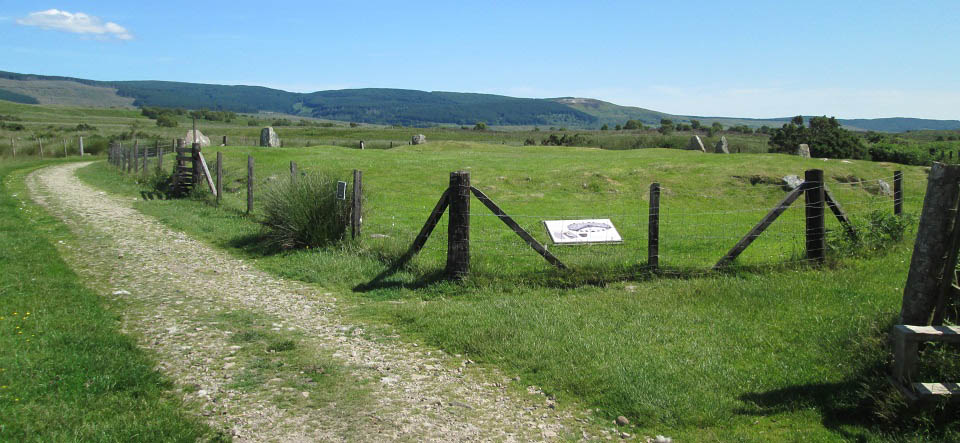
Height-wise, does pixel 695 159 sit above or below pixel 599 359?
above

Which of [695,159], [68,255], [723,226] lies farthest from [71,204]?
[695,159]

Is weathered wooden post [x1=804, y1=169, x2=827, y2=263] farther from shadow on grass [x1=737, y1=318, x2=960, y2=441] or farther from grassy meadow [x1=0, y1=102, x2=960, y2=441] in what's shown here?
shadow on grass [x1=737, y1=318, x2=960, y2=441]

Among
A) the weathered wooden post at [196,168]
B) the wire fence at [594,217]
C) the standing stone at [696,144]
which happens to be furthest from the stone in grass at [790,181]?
the weathered wooden post at [196,168]

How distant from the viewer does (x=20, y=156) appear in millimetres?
48812

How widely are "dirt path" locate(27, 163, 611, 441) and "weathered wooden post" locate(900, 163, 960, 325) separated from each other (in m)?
3.17

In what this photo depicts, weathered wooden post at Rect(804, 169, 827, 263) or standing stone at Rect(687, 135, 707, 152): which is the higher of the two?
standing stone at Rect(687, 135, 707, 152)

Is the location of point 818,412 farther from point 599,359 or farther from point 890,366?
point 599,359

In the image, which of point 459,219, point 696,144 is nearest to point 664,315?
point 459,219

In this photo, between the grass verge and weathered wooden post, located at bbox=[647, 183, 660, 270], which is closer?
the grass verge

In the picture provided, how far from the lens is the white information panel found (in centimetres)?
1212

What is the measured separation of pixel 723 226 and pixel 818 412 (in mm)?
11535

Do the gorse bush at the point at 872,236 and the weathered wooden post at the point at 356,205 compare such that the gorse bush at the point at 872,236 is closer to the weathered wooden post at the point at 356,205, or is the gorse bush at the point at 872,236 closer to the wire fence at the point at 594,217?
the wire fence at the point at 594,217

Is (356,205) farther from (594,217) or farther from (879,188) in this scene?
(879,188)

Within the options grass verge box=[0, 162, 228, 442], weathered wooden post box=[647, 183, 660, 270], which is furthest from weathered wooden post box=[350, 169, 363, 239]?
weathered wooden post box=[647, 183, 660, 270]
